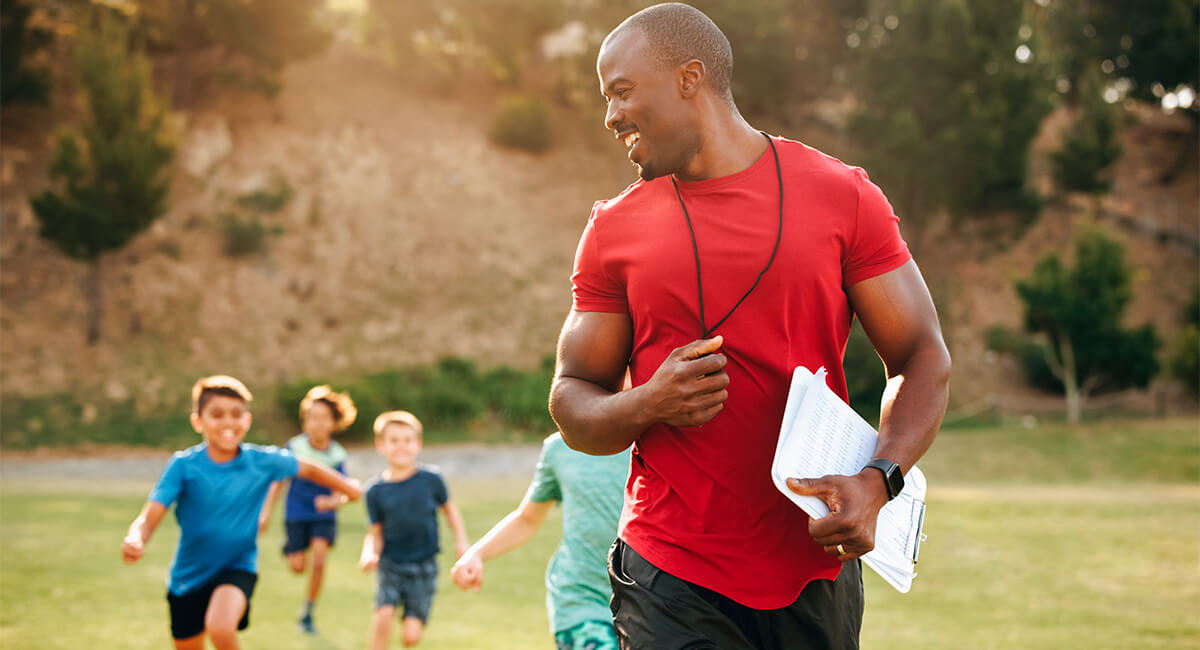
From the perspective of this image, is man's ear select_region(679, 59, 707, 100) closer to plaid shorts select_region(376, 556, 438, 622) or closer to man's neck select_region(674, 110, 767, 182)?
man's neck select_region(674, 110, 767, 182)

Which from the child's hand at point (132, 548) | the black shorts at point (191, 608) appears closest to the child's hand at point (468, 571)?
the child's hand at point (132, 548)

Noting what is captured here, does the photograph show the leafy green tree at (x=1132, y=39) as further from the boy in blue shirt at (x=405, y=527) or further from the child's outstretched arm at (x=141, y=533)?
the child's outstretched arm at (x=141, y=533)

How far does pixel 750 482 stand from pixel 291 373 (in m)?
30.9

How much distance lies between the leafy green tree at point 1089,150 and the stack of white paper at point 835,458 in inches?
1530

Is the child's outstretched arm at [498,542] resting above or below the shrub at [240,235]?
below

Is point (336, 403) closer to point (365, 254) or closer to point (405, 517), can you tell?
point (405, 517)

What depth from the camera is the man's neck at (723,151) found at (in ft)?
8.31

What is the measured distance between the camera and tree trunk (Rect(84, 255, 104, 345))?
100 feet

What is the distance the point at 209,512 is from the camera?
5930 millimetres

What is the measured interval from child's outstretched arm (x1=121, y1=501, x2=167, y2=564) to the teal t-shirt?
231cm

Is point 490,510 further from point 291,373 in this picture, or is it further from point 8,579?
point 291,373

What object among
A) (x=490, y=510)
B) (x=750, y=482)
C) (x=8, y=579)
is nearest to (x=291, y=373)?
(x=490, y=510)

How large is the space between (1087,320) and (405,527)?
25.6 meters

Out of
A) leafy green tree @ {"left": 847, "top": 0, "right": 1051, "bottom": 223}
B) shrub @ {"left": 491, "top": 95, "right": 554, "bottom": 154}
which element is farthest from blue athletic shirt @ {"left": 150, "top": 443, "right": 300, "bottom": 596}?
shrub @ {"left": 491, "top": 95, "right": 554, "bottom": 154}
